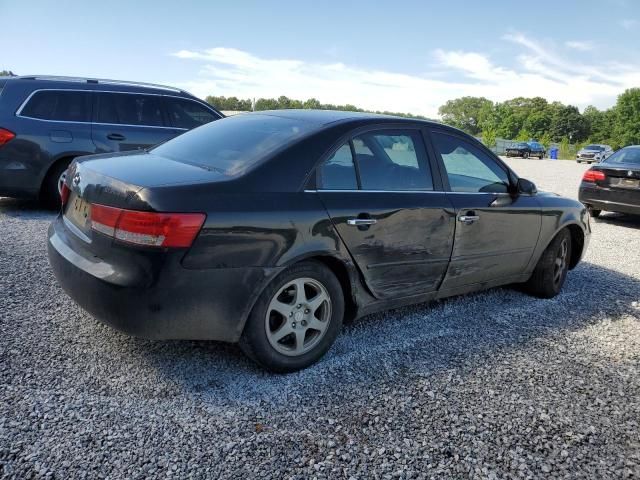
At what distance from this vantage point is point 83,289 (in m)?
2.78

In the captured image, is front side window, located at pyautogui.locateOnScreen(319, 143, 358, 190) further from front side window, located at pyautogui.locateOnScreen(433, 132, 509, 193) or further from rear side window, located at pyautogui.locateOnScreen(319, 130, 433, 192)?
front side window, located at pyautogui.locateOnScreen(433, 132, 509, 193)

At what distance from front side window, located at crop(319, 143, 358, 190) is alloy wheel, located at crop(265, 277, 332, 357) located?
604 millimetres

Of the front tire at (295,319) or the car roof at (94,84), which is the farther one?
the car roof at (94,84)

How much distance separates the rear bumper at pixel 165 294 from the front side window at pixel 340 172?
69 centimetres

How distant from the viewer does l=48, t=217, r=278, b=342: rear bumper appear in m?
2.56

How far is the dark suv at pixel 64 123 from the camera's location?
6.60m

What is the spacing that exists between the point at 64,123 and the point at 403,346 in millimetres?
5719

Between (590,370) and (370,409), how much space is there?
66.3 inches

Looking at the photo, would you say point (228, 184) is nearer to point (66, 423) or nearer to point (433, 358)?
point (66, 423)

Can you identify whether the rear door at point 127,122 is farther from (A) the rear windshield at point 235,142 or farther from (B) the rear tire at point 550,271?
(B) the rear tire at point 550,271

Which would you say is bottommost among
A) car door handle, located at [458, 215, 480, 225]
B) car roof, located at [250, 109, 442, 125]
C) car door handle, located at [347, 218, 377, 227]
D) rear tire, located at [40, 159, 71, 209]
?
rear tire, located at [40, 159, 71, 209]

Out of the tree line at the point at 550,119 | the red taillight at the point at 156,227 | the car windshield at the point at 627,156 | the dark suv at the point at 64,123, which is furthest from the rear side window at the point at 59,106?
the tree line at the point at 550,119

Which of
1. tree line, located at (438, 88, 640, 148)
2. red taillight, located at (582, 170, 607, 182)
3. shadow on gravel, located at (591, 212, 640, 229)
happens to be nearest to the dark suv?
red taillight, located at (582, 170, 607, 182)

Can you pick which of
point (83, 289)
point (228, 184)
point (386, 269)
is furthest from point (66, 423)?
point (386, 269)
